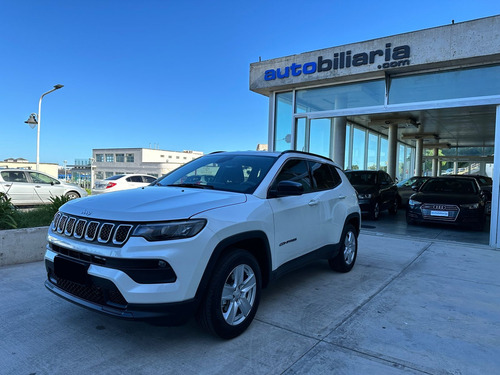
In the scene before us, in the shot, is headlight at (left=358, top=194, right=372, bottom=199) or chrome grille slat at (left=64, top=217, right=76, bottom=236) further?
headlight at (left=358, top=194, right=372, bottom=199)

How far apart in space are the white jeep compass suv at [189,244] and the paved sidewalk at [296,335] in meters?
0.35

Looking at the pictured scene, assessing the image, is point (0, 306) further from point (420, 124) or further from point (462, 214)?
point (420, 124)

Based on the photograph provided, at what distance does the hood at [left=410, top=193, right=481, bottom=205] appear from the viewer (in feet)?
30.7

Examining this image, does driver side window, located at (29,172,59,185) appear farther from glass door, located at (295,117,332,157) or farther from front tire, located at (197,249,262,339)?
front tire, located at (197,249,262,339)

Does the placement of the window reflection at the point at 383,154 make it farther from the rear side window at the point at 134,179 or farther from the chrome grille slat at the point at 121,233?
the chrome grille slat at the point at 121,233

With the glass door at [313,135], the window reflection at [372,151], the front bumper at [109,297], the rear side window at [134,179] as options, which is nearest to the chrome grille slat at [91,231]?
the front bumper at [109,297]

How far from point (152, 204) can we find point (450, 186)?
10.5 metres

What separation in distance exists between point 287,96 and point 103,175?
76.6 metres

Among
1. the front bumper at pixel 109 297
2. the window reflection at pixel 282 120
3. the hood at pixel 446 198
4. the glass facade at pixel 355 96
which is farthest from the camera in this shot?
the window reflection at pixel 282 120

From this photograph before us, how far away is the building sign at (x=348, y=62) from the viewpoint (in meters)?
8.61

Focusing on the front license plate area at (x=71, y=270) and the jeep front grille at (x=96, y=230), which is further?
the front license plate area at (x=71, y=270)

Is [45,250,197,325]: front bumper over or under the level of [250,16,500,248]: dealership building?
under

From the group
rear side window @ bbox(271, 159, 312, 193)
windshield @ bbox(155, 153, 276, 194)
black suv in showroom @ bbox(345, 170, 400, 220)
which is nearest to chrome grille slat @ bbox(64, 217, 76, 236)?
windshield @ bbox(155, 153, 276, 194)

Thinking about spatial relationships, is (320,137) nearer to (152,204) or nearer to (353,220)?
(353,220)
